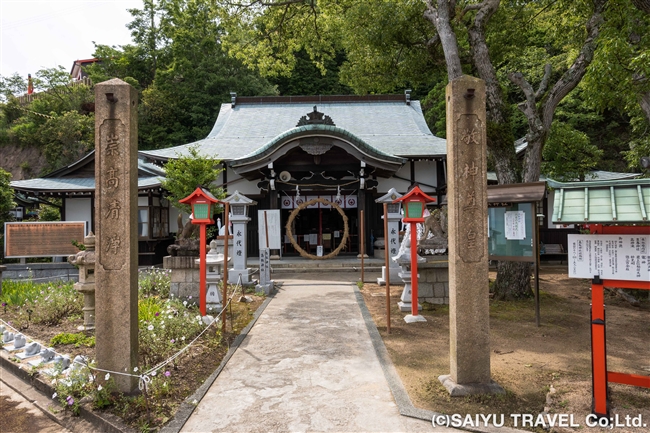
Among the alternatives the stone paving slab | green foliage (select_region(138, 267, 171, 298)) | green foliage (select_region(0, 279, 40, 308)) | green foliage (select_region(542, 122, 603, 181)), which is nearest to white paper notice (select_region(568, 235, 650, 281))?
the stone paving slab

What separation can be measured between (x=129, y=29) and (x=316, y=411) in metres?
35.8

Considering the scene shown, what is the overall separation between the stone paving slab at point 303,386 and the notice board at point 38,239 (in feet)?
31.9

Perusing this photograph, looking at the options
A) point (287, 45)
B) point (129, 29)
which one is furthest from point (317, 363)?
point (129, 29)

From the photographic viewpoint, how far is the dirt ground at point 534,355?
3.82 metres

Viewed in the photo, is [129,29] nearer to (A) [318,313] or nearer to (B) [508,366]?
(A) [318,313]

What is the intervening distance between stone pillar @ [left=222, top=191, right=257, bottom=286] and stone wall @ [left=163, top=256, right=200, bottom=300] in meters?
2.00

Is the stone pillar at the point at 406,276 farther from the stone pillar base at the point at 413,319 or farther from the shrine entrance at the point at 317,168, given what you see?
the shrine entrance at the point at 317,168

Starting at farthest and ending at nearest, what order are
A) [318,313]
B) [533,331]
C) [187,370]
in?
1. [318,313]
2. [533,331]
3. [187,370]

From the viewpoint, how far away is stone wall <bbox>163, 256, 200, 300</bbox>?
8.28 metres

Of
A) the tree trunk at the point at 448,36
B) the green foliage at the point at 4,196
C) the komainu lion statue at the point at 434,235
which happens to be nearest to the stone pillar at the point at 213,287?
the komainu lion statue at the point at 434,235

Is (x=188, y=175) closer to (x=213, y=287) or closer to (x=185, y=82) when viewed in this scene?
(x=213, y=287)

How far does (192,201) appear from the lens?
23.2ft

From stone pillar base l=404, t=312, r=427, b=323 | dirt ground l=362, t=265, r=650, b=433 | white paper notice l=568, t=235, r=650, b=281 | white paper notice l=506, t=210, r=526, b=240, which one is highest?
white paper notice l=506, t=210, r=526, b=240

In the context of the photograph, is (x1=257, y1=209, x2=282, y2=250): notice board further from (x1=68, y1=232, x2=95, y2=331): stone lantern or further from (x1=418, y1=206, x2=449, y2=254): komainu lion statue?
(x1=68, y1=232, x2=95, y2=331): stone lantern
